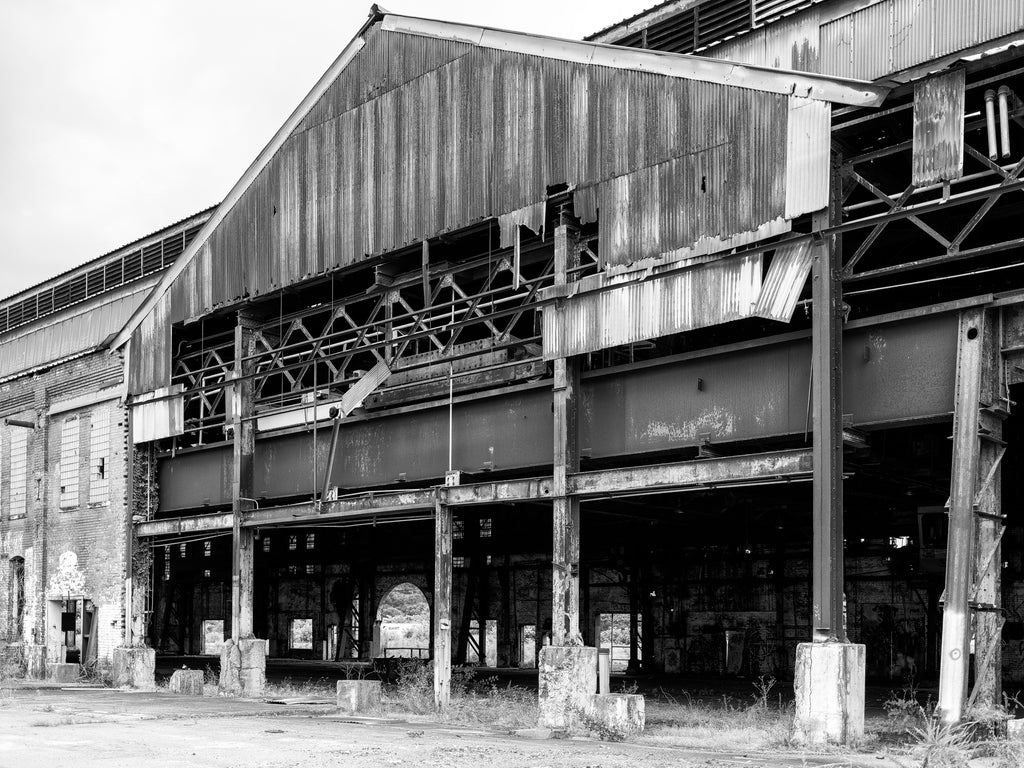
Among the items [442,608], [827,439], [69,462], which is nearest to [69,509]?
[69,462]

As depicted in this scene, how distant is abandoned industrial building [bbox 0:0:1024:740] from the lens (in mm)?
14734

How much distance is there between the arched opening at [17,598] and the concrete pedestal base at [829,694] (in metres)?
25.4

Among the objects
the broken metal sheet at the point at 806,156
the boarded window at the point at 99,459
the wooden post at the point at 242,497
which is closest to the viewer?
the broken metal sheet at the point at 806,156

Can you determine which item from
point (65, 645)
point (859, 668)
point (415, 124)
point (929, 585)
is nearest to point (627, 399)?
point (859, 668)

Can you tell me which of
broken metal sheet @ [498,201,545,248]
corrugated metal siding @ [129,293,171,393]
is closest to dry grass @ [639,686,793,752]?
broken metal sheet @ [498,201,545,248]

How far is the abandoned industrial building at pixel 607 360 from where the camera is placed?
48.3 feet

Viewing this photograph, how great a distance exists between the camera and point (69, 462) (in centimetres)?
3119

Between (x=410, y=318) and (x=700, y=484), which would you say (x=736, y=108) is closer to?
(x=700, y=484)

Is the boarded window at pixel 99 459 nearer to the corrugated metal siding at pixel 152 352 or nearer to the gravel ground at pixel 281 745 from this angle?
the corrugated metal siding at pixel 152 352

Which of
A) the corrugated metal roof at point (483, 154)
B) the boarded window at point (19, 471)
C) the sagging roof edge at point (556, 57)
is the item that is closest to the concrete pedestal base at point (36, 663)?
the boarded window at point (19, 471)

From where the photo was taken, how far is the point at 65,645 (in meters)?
30.2

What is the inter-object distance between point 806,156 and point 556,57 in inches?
208

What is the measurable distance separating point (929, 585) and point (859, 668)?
43.4ft

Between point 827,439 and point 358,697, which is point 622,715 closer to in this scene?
point 827,439
